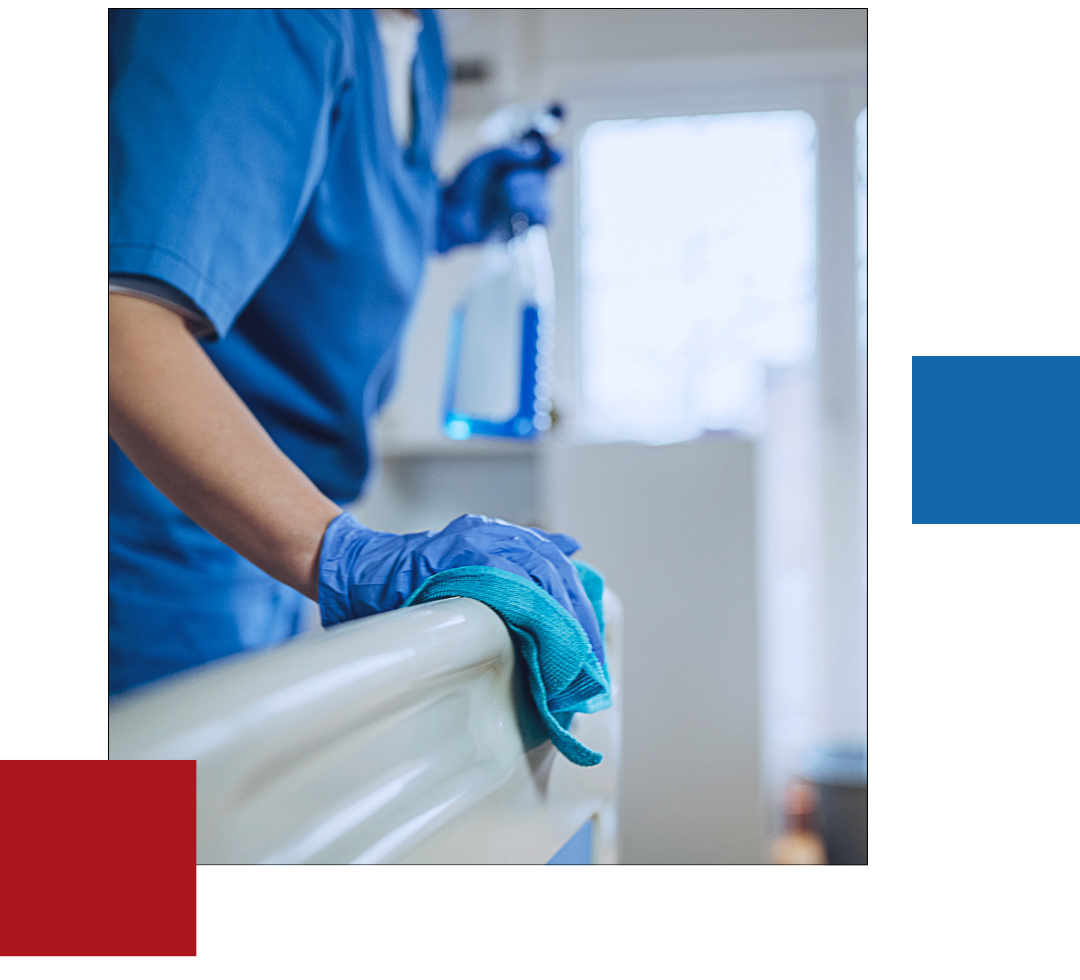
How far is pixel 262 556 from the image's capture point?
0.44 metres

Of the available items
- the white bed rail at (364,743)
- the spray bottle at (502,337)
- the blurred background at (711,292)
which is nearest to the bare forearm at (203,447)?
the white bed rail at (364,743)

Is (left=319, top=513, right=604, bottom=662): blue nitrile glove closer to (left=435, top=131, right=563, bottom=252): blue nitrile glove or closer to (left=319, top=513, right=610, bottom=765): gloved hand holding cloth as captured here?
(left=319, top=513, right=610, bottom=765): gloved hand holding cloth

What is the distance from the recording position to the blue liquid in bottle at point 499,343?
97cm

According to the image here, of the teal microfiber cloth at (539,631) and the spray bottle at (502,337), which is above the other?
the spray bottle at (502,337)

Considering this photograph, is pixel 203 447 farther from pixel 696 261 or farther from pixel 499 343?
pixel 696 261

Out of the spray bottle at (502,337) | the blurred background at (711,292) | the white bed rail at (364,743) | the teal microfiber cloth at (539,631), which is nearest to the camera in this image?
the white bed rail at (364,743)

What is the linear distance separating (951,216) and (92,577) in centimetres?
54

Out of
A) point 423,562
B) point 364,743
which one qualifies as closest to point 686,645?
point 423,562

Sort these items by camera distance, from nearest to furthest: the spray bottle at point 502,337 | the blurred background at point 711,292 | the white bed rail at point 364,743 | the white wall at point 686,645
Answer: the white bed rail at point 364,743 < the spray bottle at point 502,337 < the white wall at point 686,645 < the blurred background at point 711,292

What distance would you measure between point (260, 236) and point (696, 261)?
148 cm

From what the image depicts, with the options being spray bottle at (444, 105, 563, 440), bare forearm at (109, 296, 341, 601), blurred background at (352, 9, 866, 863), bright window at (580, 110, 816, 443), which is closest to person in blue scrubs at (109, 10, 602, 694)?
bare forearm at (109, 296, 341, 601)

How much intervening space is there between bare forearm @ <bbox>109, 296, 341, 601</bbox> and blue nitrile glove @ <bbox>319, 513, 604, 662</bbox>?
0.01 m

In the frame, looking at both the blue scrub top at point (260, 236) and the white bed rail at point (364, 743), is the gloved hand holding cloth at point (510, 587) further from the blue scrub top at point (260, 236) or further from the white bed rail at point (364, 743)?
the blue scrub top at point (260, 236)

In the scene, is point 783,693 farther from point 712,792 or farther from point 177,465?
point 177,465
